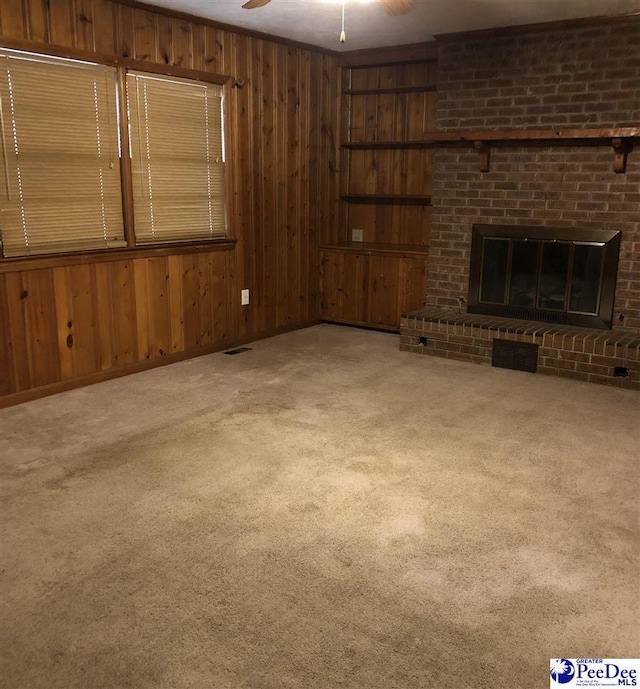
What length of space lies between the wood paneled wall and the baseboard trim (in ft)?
0.05

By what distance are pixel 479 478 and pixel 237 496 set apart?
1.07 meters

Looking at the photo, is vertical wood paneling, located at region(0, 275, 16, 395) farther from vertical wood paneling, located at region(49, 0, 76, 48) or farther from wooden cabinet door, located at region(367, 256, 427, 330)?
wooden cabinet door, located at region(367, 256, 427, 330)

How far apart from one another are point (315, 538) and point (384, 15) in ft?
11.8

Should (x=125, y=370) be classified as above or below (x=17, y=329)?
below

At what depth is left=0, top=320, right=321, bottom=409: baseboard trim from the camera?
151 inches

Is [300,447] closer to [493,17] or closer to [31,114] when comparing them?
[31,114]

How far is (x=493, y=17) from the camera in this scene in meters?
4.44

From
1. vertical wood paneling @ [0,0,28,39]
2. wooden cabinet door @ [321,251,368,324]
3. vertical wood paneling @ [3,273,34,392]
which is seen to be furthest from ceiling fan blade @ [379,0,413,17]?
wooden cabinet door @ [321,251,368,324]

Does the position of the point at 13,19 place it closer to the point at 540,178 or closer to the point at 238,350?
the point at 238,350

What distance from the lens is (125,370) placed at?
4.39m

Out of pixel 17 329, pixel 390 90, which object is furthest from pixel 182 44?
pixel 17 329

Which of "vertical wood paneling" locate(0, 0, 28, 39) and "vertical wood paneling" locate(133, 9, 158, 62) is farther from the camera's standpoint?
"vertical wood paneling" locate(133, 9, 158, 62)

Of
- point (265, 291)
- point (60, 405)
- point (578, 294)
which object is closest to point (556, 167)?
point (578, 294)

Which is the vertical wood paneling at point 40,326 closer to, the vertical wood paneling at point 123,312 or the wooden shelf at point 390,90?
the vertical wood paneling at point 123,312
